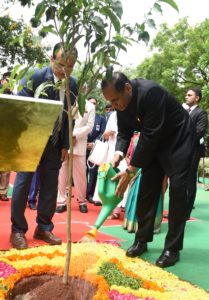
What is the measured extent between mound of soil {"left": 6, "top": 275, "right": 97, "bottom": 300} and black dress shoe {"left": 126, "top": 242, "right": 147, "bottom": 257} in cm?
103

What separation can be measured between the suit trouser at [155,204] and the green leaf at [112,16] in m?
1.64

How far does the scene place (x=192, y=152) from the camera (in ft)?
11.1

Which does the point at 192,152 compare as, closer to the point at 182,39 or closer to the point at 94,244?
the point at 94,244

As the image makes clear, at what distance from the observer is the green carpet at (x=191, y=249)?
10.5 feet

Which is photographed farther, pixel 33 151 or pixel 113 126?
pixel 113 126

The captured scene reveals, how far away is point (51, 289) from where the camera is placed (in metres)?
2.36

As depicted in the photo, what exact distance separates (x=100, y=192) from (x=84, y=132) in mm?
2136

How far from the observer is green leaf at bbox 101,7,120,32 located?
1.99m

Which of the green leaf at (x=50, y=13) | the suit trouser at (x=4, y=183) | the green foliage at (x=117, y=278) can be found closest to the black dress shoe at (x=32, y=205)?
the suit trouser at (x=4, y=183)

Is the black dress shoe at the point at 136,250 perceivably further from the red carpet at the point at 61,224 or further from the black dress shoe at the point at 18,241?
the black dress shoe at the point at 18,241

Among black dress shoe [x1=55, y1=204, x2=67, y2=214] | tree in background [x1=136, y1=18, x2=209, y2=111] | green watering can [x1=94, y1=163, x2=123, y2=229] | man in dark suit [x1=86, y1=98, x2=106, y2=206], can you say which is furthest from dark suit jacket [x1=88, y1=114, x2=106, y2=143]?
tree in background [x1=136, y1=18, x2=209, y2=111]

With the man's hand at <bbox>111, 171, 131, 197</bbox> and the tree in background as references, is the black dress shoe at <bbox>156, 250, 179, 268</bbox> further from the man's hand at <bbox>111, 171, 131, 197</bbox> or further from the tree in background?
the tree in background

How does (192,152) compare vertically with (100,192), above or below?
above

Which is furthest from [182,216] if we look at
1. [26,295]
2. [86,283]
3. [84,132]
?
[84,132]
